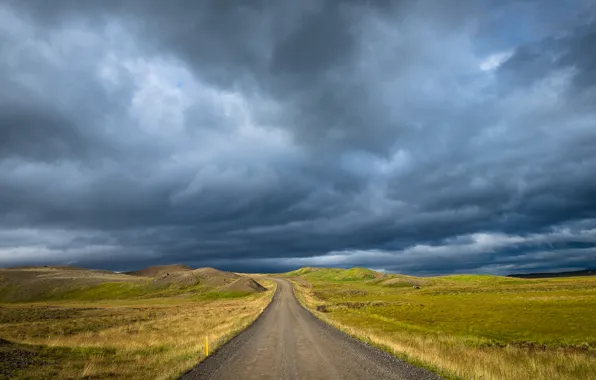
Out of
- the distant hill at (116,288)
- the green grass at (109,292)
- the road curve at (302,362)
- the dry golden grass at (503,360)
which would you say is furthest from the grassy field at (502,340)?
the green grass at (109,292)

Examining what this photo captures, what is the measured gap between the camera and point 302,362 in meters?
19.2

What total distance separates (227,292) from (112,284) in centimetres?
6565

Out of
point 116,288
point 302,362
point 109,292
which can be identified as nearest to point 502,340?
point 302,362

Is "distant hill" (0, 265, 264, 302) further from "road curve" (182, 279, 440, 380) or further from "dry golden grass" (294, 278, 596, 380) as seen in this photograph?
"dry golden grass" (294, 278, 596, 380)

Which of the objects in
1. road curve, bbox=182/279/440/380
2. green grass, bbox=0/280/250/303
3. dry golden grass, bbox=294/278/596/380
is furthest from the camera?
green grass, bbox=0/280/250/303

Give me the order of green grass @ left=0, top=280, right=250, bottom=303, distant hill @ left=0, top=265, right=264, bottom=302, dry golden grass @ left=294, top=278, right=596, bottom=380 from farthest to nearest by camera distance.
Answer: green grass @ left=0, top=280, right=250, bottom=303
distant hill @ left=0, top=265, right=264, bottom=302
dry golden grass @ left=294, top=278, right=596, bottom=380

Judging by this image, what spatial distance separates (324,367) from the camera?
17.8 m

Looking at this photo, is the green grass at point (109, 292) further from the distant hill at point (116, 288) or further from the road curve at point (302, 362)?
the road curve at point (302, 362)

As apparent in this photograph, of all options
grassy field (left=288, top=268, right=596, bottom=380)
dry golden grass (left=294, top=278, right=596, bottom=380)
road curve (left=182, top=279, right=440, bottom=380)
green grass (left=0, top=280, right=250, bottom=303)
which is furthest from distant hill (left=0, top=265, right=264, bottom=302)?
dry golden grass (left=294, top=278, right=596, bottom=380)

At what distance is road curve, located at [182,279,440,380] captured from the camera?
16.2 metres

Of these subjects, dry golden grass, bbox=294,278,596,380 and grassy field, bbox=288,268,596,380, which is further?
grassy field, bbox=288,268,596,380

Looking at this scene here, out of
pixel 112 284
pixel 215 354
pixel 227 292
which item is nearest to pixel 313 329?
pixel 215 354

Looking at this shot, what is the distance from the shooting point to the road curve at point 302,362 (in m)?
16.2

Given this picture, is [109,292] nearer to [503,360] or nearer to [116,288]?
[116,288]
